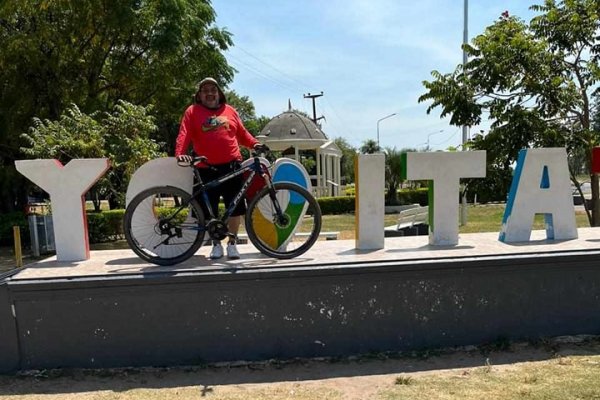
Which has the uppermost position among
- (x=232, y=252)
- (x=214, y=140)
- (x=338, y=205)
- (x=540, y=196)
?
(x=214, y=140)

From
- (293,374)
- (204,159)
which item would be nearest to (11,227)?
(204,159)

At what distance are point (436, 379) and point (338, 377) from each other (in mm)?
706

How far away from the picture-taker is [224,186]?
4.84m

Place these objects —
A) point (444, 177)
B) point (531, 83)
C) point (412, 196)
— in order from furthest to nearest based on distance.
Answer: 1. point (412, 196)
2. point (531, 83)
3. point (444, 177)

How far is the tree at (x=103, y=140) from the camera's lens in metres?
11.9

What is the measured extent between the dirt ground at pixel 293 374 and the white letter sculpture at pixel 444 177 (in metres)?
1.18

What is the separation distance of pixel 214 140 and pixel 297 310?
1.63 m

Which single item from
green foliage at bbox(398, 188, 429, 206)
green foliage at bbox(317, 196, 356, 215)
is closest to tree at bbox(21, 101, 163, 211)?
green foliage at bbox(317, 196, 356, 215)

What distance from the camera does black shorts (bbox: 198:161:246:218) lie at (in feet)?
15.7

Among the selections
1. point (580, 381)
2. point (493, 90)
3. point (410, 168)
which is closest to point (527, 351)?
point (580, 381)

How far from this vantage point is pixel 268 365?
4305 mm

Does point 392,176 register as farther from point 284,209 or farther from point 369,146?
point 284,209

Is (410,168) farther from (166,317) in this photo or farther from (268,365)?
(166,317)

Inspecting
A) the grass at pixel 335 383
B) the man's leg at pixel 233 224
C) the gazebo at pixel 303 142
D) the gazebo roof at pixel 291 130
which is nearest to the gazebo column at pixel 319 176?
the gazebo at pixel 303 142
